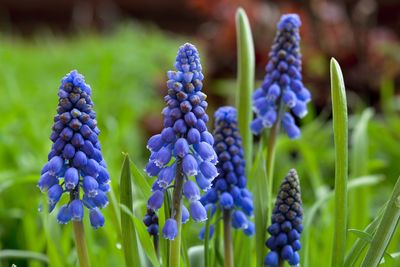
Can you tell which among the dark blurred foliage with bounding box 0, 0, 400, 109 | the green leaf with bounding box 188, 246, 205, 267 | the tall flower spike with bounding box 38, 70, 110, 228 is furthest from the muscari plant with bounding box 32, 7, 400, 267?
the dark blurred foliage with bounding box 0, 0, 400, 109

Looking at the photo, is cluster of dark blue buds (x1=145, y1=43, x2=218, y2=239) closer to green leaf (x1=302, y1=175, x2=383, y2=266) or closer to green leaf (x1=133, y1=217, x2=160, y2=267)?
green leaf (x1=133, y1=217, x2=160, y2=267)

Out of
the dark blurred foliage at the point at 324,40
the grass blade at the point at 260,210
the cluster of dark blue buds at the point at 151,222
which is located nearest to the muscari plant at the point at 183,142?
the cluster of dark blue buds at the point at 151,222

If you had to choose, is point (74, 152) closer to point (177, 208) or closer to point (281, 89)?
point (177, 208)

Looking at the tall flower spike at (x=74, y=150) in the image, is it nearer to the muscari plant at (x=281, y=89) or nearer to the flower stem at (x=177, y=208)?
the flower stem at (x=177, y=208)

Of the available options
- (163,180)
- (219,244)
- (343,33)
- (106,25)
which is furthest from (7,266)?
(106,25)

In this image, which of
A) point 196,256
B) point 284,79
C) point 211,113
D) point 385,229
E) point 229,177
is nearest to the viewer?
point 385,229

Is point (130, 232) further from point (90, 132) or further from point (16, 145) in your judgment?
point (16, 145)

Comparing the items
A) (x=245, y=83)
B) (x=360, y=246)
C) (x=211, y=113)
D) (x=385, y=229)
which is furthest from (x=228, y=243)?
(x=211, y=113)

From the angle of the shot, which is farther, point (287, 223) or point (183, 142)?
point (287, 223)
